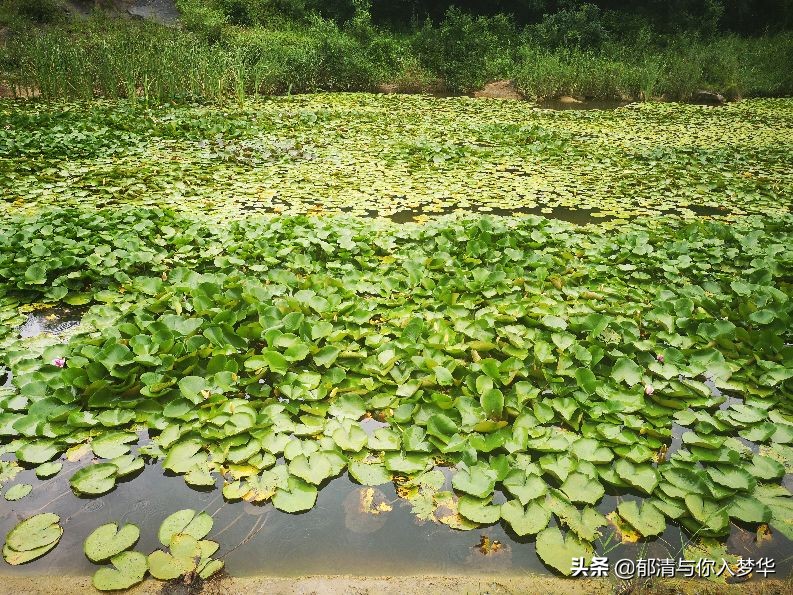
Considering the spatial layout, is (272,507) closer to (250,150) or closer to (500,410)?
(500,410)

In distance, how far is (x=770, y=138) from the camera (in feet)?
25.2

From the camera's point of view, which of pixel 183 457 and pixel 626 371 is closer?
pixel 183 457

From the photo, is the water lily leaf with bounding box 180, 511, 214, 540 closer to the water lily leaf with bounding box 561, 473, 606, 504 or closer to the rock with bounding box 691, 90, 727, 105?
the water lily leaf with bounding box 561, 473, 606, 504

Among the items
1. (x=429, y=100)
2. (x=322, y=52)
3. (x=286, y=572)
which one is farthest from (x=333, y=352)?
(x=322, y=52)

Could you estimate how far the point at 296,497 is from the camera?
173 centimetres

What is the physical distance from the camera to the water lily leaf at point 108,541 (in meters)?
1.52

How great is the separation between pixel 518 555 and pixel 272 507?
33.4 inches

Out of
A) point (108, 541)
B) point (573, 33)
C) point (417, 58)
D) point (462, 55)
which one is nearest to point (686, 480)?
point (108, 541)

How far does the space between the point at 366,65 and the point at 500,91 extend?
11.2ft

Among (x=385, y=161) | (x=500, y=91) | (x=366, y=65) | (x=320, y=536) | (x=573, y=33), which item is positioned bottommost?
(x=320, y=536)

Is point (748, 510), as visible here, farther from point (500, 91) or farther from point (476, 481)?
point (500, 91)

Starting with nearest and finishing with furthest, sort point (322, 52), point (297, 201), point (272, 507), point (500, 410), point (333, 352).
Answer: point (272, 507)
point (500, 410)
point (333, 352)
point (297, 201)
point (322, 52)

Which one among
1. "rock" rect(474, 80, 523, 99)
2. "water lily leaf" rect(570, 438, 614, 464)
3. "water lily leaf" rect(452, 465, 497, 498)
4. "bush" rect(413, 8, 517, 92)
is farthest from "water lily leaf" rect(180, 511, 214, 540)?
"bush" rect(413, 8, 517, 92)

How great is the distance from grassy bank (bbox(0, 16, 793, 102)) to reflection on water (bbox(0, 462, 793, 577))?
28.2 feet
